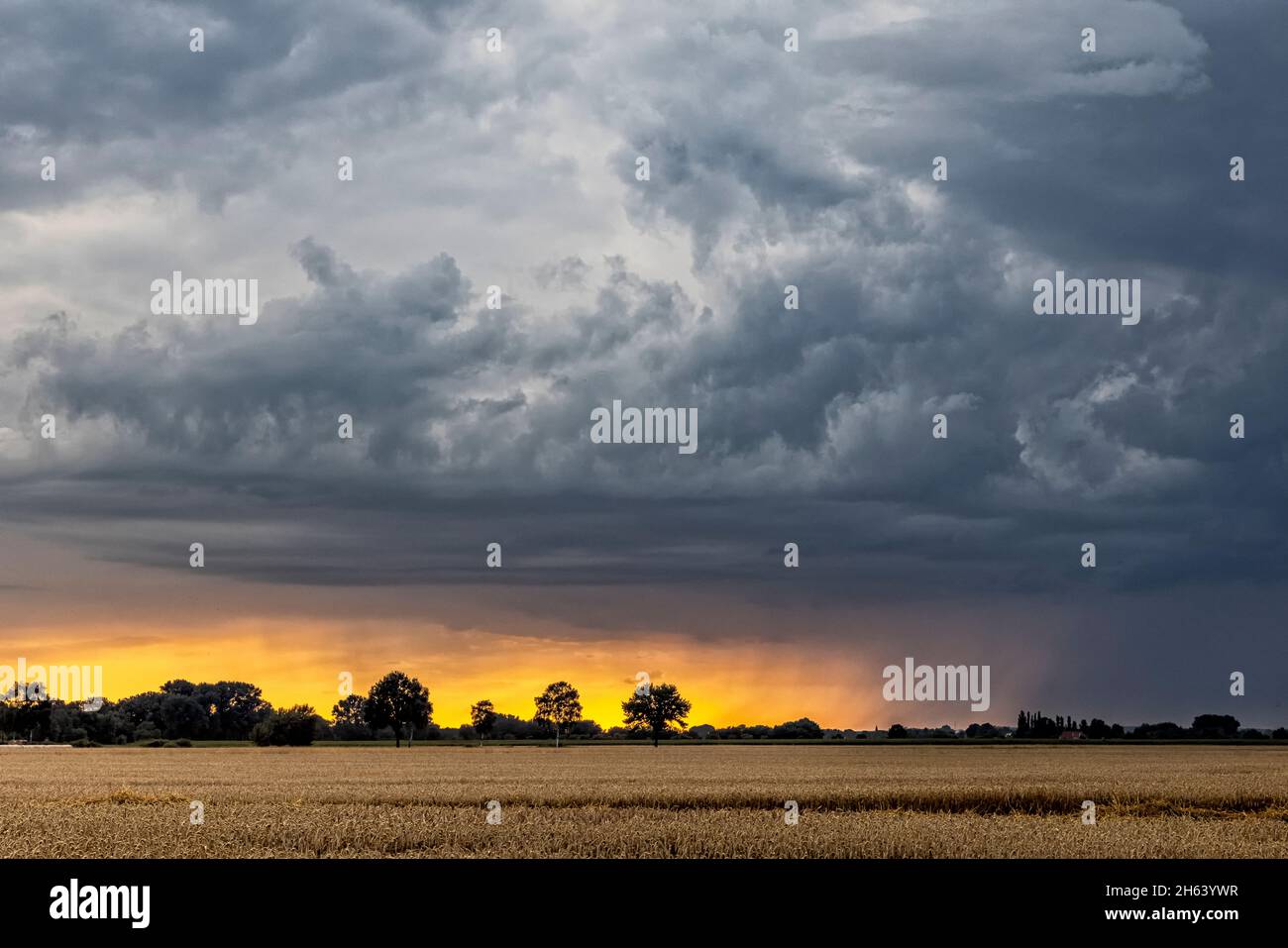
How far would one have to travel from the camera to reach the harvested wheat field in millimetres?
29047

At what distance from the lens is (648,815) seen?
3684cm

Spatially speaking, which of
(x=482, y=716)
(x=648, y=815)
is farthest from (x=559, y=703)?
(x=648, y=815)

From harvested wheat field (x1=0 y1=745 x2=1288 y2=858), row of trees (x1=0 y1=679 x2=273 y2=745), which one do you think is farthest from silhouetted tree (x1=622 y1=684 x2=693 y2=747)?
harvested wheat field (x1=0 y1=745 x2=1288 y2=858)

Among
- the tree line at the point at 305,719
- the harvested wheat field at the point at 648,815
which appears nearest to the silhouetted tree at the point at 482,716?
the tree line at the point at 305,719

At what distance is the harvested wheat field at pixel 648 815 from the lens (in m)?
29.0

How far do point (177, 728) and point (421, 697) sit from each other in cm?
4343

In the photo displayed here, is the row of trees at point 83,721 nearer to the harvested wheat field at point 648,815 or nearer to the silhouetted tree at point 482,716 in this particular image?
the silhouetted tree at point 482,716

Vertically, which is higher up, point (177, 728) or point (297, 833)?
point (297, 833)

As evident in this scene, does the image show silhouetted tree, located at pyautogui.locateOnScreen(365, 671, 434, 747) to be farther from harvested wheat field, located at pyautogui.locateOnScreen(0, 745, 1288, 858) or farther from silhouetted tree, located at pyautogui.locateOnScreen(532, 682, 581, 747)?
harvested wheat field, located at pyautogui.locateOnScreen(0, 745, 1288, 858)
